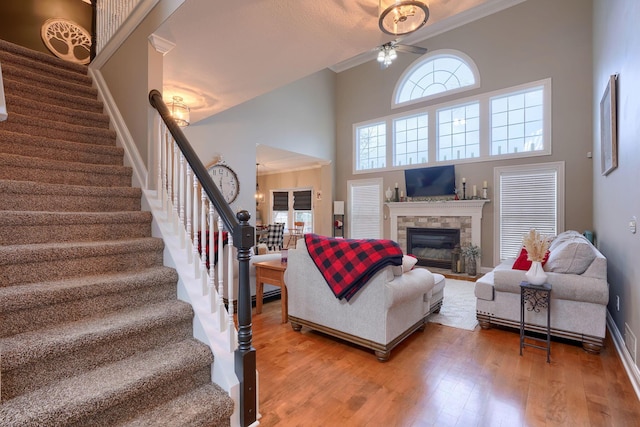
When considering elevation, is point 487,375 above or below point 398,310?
below

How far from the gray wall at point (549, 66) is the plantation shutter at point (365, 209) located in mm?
2026

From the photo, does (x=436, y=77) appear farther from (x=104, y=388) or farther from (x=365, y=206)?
(x=104, y=388)

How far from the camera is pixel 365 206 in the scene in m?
7.70

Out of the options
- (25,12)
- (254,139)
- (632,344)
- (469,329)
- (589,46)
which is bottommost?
(469,329)

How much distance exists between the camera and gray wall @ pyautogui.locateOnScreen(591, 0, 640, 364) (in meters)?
2.21

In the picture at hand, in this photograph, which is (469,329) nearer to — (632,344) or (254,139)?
(632,344)

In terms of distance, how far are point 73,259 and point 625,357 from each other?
13.0 feet

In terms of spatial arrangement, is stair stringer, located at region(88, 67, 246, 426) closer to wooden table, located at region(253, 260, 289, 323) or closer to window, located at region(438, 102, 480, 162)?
wooden table, located at region(253, 260, 289, 323)

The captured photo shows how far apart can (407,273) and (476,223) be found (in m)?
4.00

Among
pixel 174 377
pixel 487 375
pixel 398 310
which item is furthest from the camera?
pixel 398 310

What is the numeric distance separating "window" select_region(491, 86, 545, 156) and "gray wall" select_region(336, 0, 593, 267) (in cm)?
21

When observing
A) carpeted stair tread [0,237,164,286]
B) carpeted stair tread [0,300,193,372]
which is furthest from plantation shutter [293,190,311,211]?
carpeted stair tread [0,300,193,372]

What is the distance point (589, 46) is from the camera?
5012mm

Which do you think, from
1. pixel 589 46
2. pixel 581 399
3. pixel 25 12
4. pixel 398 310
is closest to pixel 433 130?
pixel 589 46
